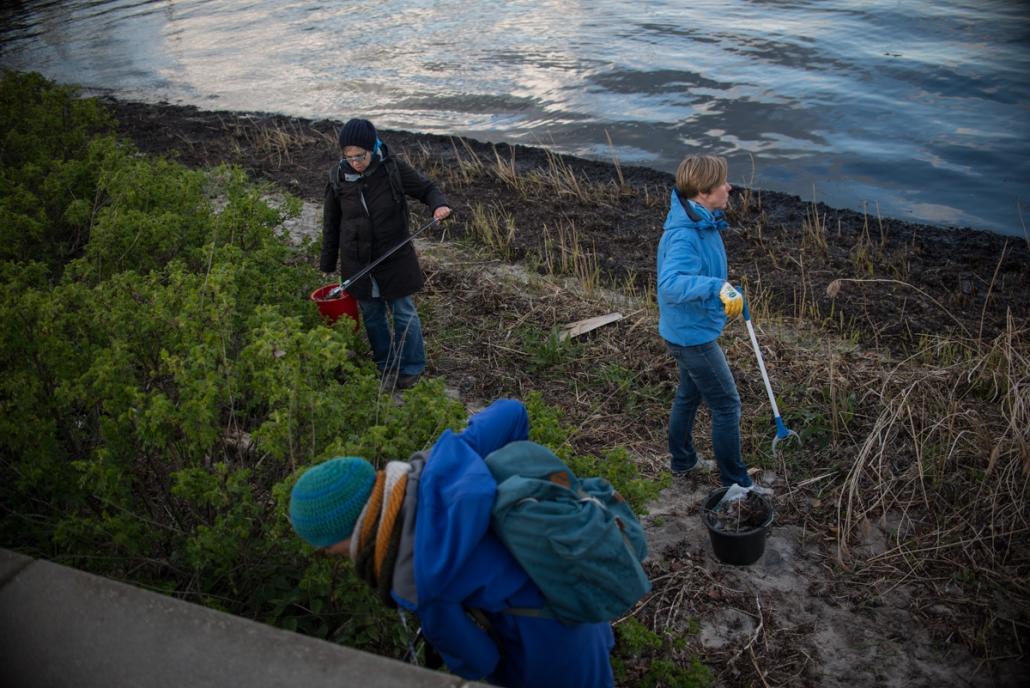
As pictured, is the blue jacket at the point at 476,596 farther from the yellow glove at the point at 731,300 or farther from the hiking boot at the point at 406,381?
the hiking boot at the point at 406,381

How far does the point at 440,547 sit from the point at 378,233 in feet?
11.8

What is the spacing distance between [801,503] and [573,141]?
9.79 meters

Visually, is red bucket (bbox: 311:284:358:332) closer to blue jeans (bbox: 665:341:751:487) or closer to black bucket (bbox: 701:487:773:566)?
blue jeans (bbox: 665:341:751:487)

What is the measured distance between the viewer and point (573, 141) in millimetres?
13531

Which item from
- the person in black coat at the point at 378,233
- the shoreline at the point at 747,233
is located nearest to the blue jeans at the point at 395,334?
the person in black coat at the point at 378,233

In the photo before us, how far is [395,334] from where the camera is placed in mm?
5910

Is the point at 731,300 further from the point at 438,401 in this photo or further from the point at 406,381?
the point at 406,381

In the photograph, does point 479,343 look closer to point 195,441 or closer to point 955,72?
point 195,441

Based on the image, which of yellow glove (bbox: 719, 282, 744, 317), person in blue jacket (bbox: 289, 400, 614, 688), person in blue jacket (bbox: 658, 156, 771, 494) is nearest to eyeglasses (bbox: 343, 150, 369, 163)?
person in blue jacket (bbox: 658, 156, 771, 494)

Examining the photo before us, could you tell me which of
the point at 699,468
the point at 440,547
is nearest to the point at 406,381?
the point at 699,468

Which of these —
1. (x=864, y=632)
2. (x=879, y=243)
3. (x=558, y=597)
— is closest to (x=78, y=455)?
(x=558, y=597)

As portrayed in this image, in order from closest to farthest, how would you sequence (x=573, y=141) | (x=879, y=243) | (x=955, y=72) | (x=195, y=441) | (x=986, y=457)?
(x=195, y=441) < (x=986, y=457) < (x=879, y=243) < (x=573, y=141) < (x=955, y=72)

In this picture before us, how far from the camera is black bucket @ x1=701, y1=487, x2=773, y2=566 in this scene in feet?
13.8

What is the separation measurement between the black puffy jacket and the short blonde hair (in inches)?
74.5
